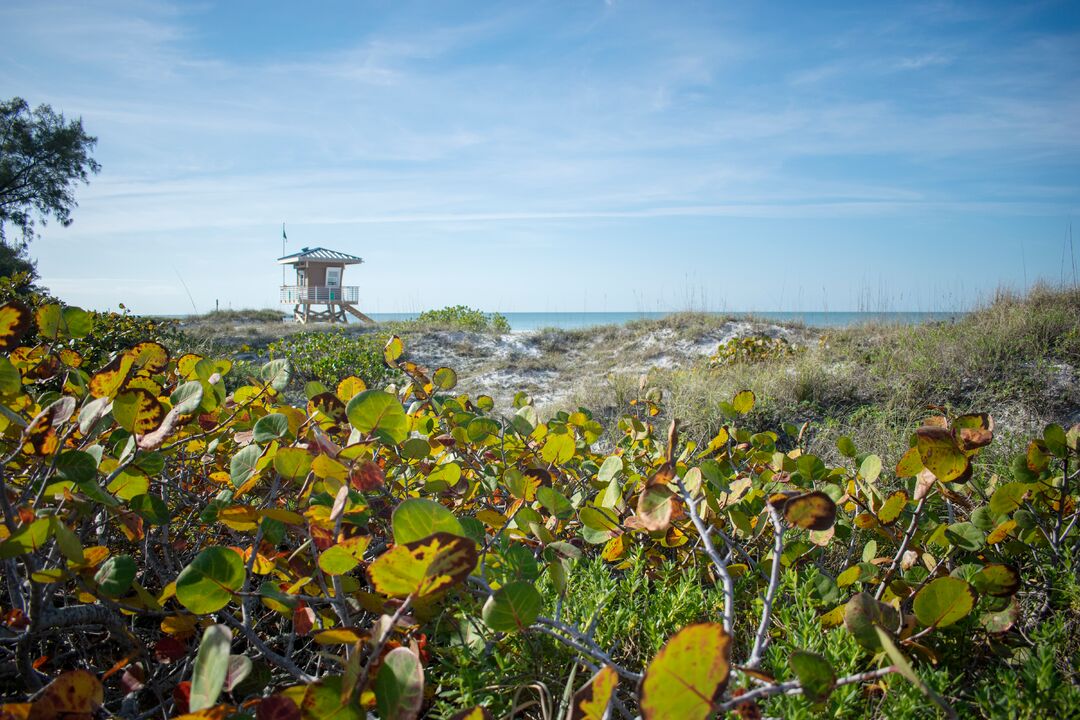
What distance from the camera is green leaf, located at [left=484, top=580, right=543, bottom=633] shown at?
66 cm

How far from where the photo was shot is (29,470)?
3.70 ft

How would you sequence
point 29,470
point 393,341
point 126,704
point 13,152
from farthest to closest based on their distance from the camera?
point 13,152 → point 393,341 → point 29,470 → point 126,704

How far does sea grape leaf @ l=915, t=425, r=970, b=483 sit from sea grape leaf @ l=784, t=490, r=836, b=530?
218 mm

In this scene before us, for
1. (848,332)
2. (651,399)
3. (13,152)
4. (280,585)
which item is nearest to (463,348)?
(848,332)

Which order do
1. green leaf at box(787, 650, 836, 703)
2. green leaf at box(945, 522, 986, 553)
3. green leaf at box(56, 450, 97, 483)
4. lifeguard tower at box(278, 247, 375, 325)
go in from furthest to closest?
lifeguard tower at box(278, 247, 375, 325)
green leaf at box(945, 522, 986, 553)
green leaf at box(56, 450, 97, 483)
green leaf at box(787, 650, 836, 703)

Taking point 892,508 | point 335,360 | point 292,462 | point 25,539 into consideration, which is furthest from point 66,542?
point 335,360

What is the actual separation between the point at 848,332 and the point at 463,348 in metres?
7.24

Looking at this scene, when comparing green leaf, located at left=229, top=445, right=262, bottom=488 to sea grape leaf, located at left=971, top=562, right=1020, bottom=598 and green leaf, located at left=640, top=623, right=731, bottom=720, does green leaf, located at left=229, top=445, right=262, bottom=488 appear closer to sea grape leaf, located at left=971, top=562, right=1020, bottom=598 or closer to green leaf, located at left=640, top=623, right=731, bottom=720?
green leaf, located at left=640, top=623, right=731, bottom=720

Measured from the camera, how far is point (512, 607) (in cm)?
66

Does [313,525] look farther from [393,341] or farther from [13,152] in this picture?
[13,152]

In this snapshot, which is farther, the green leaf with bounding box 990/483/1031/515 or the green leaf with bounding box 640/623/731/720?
the green leaf with bounding box 990/483/1031/515

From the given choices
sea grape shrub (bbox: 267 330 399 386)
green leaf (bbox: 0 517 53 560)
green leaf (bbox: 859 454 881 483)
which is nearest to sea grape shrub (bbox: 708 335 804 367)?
sea grape shrub (bbox: 267 330 399 386)

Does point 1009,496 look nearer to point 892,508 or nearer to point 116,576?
point 892,508

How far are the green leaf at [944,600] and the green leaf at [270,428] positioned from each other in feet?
3.15
